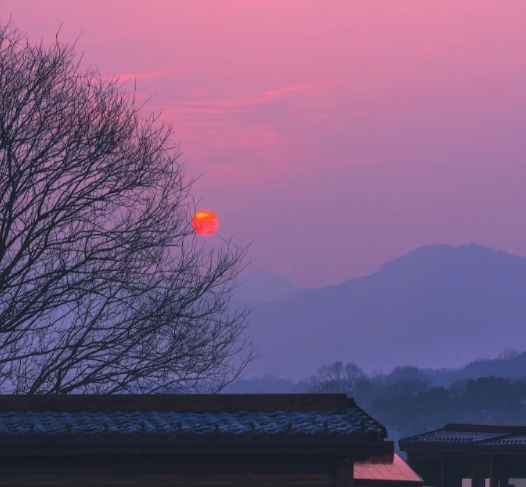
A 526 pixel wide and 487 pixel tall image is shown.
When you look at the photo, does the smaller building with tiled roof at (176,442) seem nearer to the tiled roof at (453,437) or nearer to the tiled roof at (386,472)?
the tiled roof at (386,472)

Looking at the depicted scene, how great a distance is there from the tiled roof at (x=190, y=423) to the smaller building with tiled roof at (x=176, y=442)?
1 cm

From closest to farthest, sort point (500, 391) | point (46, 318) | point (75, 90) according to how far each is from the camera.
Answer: point (46, 318) < point (75, 90) < point (500, 391)

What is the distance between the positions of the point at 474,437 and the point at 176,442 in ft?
74.4

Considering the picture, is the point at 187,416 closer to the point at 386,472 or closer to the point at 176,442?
the point at 176,442

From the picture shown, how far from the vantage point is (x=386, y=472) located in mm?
18031

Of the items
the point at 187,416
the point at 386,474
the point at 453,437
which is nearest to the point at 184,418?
the point at 187,416

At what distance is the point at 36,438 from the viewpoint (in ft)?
39.5

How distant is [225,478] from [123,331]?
387 inches

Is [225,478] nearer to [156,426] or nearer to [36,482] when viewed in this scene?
[156,426]

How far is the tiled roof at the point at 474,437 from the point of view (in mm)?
31078

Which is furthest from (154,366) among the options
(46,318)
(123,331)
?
(46,318)

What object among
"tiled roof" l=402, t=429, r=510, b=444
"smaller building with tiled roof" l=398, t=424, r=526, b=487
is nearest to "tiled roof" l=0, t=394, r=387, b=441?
"smaller building with tiled roof" l=398, t=424, r=526, b=487

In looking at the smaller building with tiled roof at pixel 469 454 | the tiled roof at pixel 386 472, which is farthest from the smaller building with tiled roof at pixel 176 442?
the smaller building with tiled roof at pixel 469 454

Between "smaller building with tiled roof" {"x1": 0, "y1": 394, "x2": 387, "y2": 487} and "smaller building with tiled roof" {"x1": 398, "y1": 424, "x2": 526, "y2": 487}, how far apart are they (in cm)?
1895
